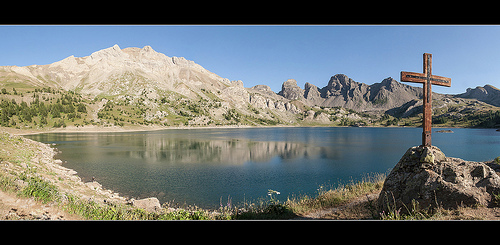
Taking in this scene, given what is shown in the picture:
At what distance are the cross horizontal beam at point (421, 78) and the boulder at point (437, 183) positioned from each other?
10.7 feet

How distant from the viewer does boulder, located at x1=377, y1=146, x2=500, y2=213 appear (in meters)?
8.09

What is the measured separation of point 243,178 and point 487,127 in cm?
23241

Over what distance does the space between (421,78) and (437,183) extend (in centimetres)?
486

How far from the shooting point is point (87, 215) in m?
9.98

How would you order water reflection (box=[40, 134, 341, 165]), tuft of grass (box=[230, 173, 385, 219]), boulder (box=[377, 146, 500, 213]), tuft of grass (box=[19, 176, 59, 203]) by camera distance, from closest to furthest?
boulder (box=[377, 146, 500, 213])
tuft of grass (box=[19, 176, 59, 203])
tuft of grass (box=[230, 173, 385, 219])
water reflection (box=[40, 134, 341, 165])

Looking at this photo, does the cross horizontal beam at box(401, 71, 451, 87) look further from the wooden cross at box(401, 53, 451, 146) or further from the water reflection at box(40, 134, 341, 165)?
the water reflection at box(40, 134, 341, 165)

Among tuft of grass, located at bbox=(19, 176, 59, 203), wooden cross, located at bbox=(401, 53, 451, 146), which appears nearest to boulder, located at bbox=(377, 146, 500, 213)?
wooden cross, located at bbox=(401, 53, 451, 146)

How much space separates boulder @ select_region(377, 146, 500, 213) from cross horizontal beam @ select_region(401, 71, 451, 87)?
10.7 feet

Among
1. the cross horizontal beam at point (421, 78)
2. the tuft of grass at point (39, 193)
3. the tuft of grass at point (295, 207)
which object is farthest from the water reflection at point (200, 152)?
the cross horizontal beam at point (421, 78)

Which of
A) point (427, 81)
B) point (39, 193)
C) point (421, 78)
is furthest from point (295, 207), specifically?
point (39, 193)

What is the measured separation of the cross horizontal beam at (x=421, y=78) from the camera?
9.73 meters

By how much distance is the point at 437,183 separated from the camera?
852cm

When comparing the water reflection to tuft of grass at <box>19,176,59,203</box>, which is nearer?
tuft of grass at <box>19,176,59,203</box>
